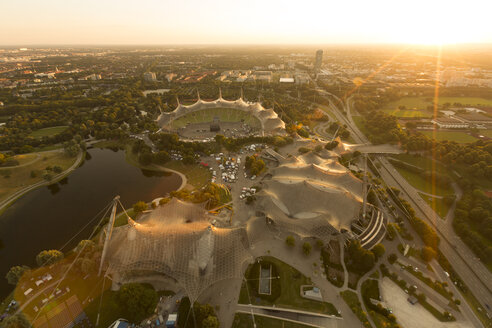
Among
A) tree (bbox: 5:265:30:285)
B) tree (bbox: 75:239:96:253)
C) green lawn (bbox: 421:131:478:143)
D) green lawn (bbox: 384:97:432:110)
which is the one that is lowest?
tree (bbox: 5:265:30:285)

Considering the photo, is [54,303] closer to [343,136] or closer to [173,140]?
[173,140]

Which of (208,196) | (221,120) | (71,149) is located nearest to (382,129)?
(221,120)

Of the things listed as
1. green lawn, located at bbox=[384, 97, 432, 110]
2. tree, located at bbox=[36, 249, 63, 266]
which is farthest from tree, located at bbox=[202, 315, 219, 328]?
green lawn, located at bbox=[384, 97, 432, 110]

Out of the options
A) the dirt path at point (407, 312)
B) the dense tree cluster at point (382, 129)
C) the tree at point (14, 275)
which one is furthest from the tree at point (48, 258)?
the dense tree cluster at point (382, 129)

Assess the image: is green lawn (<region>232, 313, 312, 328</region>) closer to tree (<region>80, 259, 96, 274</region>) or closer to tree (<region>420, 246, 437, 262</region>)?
tree (<region>80, 259, 96, 274</region>)

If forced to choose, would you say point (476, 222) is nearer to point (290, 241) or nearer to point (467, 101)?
point (290, 241)
